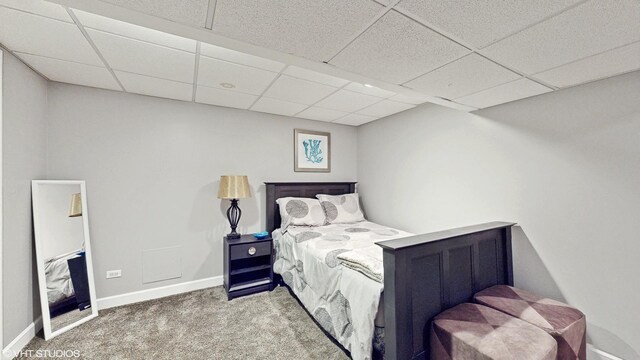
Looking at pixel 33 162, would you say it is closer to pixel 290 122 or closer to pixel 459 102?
pixel 290 122

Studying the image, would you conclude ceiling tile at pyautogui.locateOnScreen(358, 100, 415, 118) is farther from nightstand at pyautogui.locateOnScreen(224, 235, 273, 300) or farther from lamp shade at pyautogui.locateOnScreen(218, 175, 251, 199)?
nightstand at pyautogui.locateOnScreen(224, 235, 273, 300)

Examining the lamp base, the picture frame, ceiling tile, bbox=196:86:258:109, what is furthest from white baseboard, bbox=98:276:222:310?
ceiling tile, bbox=196:86:258:109

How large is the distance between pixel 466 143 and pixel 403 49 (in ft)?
5.49

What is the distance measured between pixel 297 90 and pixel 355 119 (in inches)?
57.2

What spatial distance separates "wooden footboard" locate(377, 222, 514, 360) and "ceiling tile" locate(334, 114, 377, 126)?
2229mm

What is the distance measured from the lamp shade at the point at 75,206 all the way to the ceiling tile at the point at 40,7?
174 cm

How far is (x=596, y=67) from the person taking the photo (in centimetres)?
162

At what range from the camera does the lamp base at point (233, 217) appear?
3.13 m

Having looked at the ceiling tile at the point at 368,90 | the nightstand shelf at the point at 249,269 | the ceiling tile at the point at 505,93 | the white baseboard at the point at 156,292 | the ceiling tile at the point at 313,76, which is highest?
the ceiling tile at the point at 313,76

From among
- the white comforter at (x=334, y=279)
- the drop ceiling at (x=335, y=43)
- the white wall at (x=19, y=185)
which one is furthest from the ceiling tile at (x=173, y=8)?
the white comforter at (x=334, y=279)

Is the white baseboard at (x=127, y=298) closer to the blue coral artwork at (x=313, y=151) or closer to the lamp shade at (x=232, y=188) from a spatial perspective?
the lamp shade at (x=232, y=188)

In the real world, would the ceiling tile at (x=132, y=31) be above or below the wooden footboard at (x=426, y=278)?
above

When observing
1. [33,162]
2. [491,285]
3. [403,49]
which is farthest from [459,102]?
[33,162]

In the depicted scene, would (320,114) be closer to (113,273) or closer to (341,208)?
(341,208)
